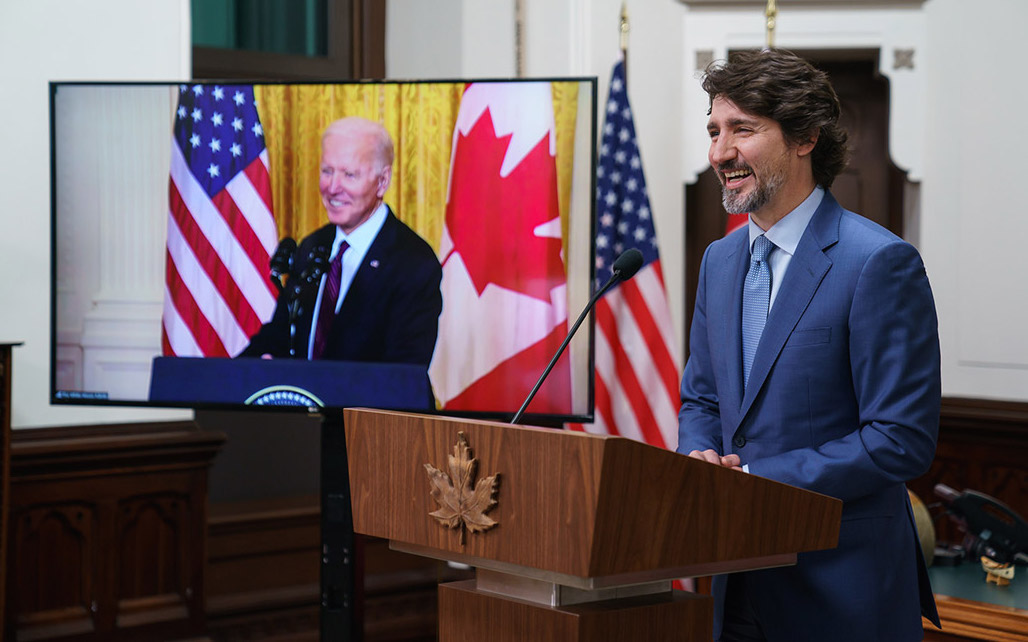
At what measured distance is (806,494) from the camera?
1.46 metres

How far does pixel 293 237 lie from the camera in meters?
3.01

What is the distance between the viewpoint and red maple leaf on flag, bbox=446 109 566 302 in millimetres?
2916

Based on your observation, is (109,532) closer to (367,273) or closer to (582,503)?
(367,273)

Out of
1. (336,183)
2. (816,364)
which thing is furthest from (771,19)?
(816,364)

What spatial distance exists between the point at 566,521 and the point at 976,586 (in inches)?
72.0

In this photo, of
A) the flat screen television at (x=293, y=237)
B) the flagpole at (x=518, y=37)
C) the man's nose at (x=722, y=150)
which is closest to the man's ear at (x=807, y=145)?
the man's nose at (x=722, y=150)

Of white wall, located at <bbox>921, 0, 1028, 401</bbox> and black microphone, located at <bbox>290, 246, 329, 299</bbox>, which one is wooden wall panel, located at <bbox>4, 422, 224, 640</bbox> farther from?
white wall, located at <bbox>921, 0, 1028, 401</bbox>

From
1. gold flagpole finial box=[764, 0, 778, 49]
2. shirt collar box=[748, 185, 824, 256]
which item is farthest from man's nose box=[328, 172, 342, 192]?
gold flagpole finial box=[764, 0, 778, 49]

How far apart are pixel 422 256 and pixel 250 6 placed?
2.18 metres

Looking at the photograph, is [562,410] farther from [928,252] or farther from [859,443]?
[928,252]

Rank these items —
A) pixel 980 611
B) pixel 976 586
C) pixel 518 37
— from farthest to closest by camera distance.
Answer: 1. pixel 518 37
2. pixel 976 586
3. pixel 980 611

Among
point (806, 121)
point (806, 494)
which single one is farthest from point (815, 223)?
point (806, 494)

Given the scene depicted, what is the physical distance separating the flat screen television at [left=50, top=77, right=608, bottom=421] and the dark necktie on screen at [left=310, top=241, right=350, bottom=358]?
20mm

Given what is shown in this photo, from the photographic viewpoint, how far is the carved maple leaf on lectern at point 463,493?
52.3 inches
